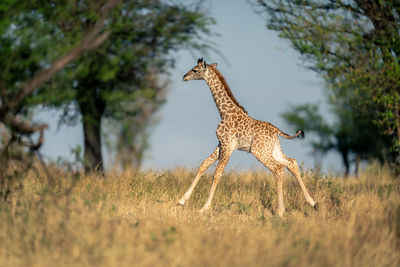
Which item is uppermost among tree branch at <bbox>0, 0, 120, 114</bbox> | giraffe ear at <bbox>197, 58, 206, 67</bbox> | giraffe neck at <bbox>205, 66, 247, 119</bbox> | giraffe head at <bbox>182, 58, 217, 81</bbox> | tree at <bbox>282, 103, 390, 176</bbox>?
tree branch at <bbox>0, 0, 120, 114</bbox>

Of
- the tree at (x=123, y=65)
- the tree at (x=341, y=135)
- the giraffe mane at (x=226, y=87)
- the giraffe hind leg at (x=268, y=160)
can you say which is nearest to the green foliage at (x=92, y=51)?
the tree at (x=123, y=65)

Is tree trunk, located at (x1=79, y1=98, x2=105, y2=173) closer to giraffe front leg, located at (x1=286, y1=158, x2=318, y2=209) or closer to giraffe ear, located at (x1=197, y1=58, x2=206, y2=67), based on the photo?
giraffe ear, located at (x1=197, y1=58, x2=206, y2=67)

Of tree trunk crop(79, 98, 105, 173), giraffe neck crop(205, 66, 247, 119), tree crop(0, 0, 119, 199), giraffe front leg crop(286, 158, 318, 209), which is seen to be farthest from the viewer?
tree trunk crop(79, 98, 105, 173)

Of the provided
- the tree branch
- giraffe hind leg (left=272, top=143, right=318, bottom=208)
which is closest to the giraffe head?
giraffe hind leg (left=272, top=143, right=318, bottom=208)

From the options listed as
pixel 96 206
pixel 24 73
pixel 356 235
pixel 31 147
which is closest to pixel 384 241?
pixel 356 235

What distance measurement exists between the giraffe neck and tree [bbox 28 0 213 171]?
2.43 metres

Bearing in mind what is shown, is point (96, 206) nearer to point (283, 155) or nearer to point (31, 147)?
point (31, 147)

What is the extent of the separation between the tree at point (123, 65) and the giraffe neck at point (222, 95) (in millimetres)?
2431

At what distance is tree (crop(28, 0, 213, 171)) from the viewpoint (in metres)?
13.2

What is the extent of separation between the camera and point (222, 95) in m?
11.1

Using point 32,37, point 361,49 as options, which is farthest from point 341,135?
point 32,37

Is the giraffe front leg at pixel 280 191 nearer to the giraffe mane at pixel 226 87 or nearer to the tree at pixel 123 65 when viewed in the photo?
the giraffe mane at pixel 226 87

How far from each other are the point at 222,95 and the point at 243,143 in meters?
1.27

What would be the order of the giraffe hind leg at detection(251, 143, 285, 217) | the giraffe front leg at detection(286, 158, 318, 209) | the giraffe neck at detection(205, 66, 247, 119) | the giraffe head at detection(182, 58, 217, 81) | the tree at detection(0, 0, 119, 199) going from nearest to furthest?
the giraffe hind leg at detection(251, 143, 285, 217) < the giraffe front leg at detection(286, 158, 318, 209) < the giraffe neck at detection(205, 66, 247, 119) < the giraffe head at detection(182, 58, 217, 81) < the tree at detection(0, 0, 119, 199)
